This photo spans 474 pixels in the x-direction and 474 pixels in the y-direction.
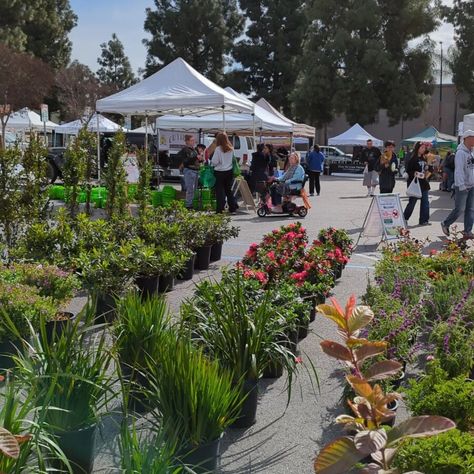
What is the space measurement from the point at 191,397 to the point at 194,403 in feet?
0.11

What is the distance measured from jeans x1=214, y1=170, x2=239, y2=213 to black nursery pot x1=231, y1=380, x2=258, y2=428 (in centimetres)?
1076

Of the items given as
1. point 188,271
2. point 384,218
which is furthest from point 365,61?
point 188,271

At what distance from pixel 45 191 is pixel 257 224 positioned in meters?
5.97

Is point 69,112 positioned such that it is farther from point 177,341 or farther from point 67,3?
point 177,341

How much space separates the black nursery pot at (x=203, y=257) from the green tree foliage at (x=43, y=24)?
1694 inches

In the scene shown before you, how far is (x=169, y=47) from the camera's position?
61375 millimetres

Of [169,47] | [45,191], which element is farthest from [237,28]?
[45,191]

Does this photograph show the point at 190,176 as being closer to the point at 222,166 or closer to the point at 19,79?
the point at 222,166

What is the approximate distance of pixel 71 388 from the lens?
9.38 feet

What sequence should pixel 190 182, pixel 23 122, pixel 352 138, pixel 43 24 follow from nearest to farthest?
pixel 190 182 < pixel 23 122 < pixel 352 138 < pixel 43 24

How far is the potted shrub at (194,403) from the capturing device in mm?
2943

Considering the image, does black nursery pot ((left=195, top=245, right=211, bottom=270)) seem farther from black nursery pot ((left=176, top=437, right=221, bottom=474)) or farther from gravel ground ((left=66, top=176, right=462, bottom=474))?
black nursery pot ((left=176, top=437, right=221, bottom=474))

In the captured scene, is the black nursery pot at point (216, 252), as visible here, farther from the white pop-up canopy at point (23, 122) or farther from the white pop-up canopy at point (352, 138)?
the white pop-up canopy at point (352, 138)

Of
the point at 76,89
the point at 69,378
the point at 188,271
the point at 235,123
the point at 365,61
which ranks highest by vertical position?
the point at 365,61
